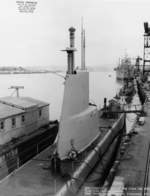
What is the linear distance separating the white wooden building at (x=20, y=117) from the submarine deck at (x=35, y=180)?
15.6 ft

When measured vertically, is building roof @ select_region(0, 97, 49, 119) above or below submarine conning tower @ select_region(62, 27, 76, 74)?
below

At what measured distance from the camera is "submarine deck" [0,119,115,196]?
9.44 meters

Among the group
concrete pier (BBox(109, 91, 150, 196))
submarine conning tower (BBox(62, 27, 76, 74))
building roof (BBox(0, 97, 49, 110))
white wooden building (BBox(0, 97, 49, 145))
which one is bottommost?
concrete pier (BBox(109, 91, 150, 196))

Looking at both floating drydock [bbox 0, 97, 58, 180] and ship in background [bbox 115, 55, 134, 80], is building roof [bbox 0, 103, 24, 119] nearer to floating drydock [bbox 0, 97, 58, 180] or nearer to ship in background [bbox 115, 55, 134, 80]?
floating drydock [bbox 0, 97, 58, 180]

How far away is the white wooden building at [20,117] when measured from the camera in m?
16.2

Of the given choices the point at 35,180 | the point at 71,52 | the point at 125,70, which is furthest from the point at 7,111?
the point at 125,70

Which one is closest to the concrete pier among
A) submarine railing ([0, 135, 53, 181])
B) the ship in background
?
submarine railing ([0, 135, 53, 181])

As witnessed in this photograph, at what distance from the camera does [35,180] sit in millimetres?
10281

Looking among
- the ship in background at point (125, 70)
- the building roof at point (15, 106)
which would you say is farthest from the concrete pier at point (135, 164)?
the ship in background at point (125, 70)

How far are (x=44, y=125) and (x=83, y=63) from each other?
8519mm

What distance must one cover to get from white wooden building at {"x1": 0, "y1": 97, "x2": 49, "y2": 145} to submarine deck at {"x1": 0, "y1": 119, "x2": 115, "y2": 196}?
4759mm

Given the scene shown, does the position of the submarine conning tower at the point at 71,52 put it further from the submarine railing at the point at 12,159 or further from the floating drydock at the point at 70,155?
the submarine railing at the point at 12,159

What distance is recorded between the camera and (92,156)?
41.7 feet

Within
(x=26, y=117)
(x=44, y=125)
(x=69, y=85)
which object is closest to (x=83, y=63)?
(x=69, y=85)
